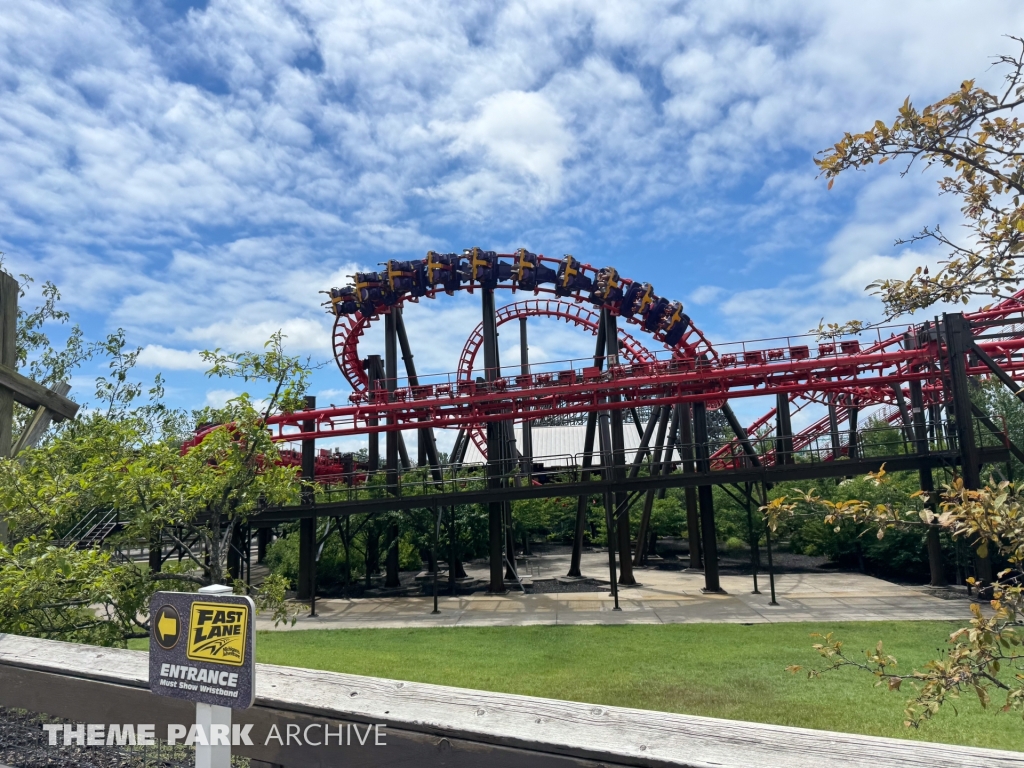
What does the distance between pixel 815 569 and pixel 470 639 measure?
54.0 ft

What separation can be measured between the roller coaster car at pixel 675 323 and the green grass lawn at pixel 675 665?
→ 11507mm

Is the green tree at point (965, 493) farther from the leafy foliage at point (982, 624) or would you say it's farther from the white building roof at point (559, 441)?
the white building roof at point (559, 441)

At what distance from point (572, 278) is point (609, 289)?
58.7 inches

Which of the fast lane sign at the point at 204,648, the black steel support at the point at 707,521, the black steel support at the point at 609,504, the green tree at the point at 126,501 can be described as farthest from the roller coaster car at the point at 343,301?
the fast lane sign at the point at 204,648

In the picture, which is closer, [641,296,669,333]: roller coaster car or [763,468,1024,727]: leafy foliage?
[763,468,1024,727]: leafy foliage

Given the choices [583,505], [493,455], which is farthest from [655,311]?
[493,455]

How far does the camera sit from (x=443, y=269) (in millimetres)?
22266

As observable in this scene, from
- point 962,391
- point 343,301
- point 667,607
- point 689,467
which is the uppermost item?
point 343,301

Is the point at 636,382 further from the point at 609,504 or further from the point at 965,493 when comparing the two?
the point at 965,493

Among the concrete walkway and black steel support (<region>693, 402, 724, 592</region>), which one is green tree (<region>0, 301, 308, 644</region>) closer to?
the concrete walkway

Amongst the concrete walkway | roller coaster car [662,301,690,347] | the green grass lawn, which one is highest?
roller coaster car [662,301,690,347]

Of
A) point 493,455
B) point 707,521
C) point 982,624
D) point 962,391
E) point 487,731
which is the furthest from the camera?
point 493,455

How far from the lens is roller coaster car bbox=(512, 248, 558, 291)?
2241 cm

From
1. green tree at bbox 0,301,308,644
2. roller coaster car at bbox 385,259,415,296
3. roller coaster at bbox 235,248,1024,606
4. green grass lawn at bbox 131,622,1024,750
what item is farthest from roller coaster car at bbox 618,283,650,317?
green tree at bbox 0,301,308,644
